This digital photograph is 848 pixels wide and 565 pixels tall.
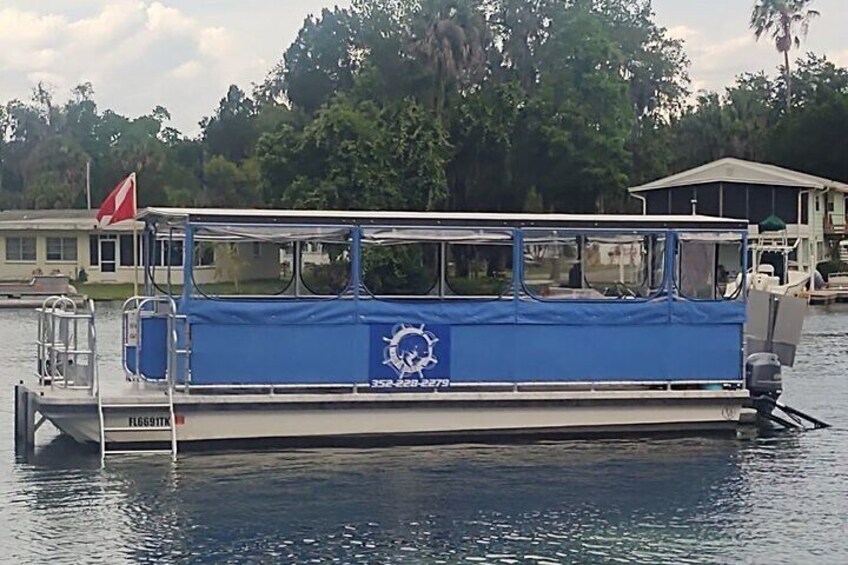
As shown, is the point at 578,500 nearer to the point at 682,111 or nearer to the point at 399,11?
the point at 399,11

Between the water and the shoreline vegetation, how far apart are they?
4210 centimetres

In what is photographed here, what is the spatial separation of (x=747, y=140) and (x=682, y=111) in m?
9.45

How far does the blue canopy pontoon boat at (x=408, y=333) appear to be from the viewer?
18.2m

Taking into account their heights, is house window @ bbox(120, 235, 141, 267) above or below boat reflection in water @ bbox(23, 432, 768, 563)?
above

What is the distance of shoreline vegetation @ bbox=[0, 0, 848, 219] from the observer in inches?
2474

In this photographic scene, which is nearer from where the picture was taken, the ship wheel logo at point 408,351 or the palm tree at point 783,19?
the ship wheel logo at point 408,351

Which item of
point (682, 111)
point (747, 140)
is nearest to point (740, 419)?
point (747, 140)

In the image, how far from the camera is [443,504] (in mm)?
15828

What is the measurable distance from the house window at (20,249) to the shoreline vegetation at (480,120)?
1134cm

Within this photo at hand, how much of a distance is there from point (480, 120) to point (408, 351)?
49399 mm

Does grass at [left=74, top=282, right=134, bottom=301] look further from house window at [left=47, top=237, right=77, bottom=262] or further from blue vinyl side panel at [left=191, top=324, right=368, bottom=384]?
blue vinyl side panel at [left=191, top=324, right=368, bottom=384]

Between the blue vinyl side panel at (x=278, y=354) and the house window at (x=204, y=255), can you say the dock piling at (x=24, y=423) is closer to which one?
the blue vinyl side panel at (x=278, y=354)

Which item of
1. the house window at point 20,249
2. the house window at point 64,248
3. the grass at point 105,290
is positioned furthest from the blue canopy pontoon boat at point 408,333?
the house window at point 20,249

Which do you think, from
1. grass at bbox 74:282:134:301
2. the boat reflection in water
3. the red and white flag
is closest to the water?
the boat reflection in water
